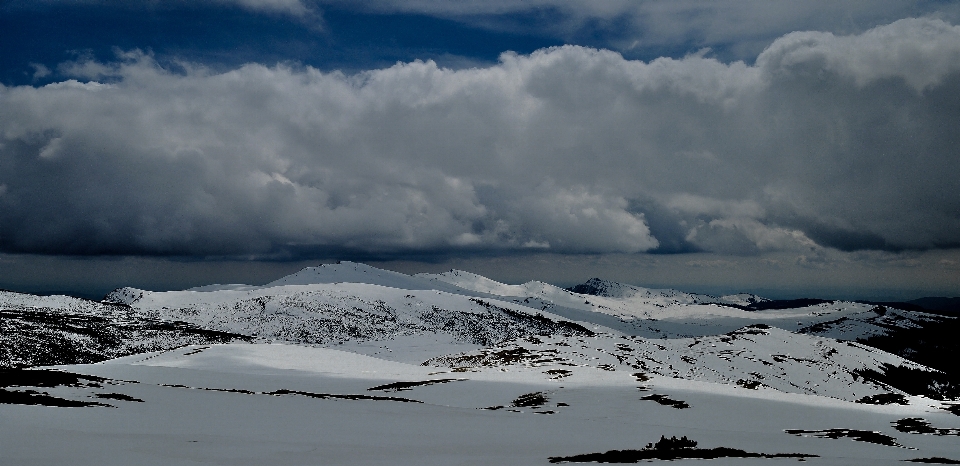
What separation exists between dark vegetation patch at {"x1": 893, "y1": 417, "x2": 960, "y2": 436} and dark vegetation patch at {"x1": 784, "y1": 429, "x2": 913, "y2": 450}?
4.93 metres

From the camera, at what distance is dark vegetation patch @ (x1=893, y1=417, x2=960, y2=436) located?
125 feet

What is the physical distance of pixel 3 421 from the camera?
66.9 feet

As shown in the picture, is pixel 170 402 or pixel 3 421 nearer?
pixel 3 421

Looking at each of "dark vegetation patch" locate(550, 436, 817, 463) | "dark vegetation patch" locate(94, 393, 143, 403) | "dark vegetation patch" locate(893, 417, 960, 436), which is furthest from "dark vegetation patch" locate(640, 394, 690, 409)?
"dark vegetation patch" locate(94, 393, 143, 403)

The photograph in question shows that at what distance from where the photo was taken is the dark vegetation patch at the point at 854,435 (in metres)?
32.1

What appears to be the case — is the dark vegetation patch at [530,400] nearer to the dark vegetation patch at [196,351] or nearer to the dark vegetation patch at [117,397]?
the dark vegetation patch at [117,397]

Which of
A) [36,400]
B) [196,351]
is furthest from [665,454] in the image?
[196,351]

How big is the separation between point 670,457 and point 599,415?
22.2m

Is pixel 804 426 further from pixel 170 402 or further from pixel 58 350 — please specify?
pixel 58 350

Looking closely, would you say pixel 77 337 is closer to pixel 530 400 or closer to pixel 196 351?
pixel 196 351

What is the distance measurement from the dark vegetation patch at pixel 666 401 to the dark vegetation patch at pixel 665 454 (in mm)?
24256

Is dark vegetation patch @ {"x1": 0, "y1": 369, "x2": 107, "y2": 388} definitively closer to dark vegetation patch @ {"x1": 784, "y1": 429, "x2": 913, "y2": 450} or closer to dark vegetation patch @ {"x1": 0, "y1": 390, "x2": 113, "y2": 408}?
dark vegetation patch @ {"x1": 0, "y1": 390, "x2": 113, "y2": 408}

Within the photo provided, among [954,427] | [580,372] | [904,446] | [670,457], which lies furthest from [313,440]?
[580,372]

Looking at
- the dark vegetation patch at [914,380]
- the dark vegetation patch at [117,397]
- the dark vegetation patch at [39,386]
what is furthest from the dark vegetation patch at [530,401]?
the dark vegetation patch at [914,380]
